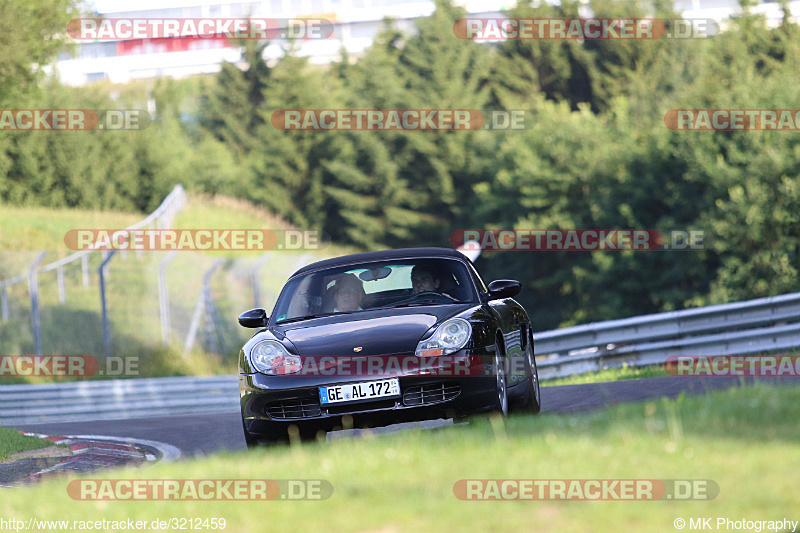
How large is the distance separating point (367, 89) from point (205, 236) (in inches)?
1036

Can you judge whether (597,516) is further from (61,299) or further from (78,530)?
(61,299)

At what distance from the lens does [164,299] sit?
23469 millimetres

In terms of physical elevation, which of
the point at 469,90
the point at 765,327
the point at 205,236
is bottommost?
the point at 765,327

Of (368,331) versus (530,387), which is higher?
(368,331)

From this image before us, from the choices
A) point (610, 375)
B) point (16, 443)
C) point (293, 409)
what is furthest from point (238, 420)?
point (293, 409)

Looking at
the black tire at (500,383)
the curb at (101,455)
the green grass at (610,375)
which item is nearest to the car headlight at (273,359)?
the black tire at (500,383)

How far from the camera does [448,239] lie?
63062 millimetres

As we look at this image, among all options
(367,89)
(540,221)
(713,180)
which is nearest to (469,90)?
(367,89)

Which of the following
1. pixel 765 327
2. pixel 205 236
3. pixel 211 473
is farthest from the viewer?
pixel 205 236

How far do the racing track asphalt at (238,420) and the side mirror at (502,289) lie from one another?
109 cm

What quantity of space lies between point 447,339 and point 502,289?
1.37m

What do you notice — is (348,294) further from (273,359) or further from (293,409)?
(293,409)

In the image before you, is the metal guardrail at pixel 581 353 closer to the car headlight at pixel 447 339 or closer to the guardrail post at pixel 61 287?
the guardrail post at pixel 61 287

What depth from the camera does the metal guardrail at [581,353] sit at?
51.9 feet
